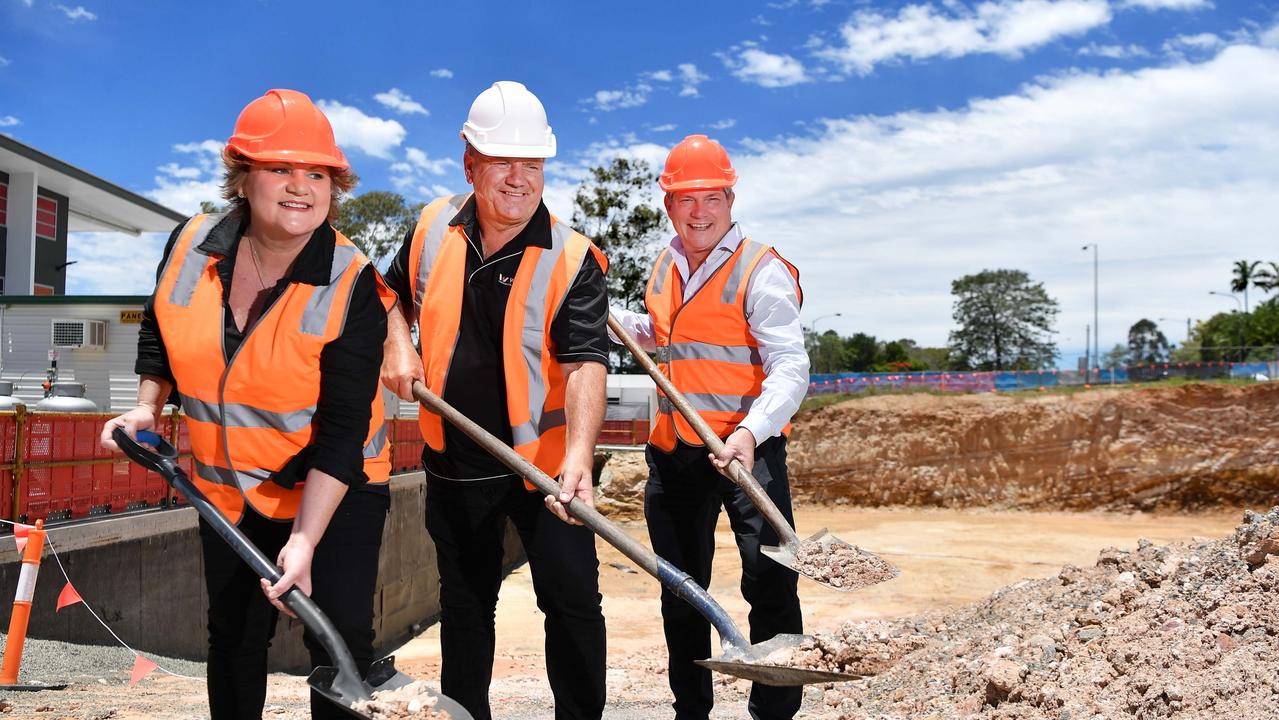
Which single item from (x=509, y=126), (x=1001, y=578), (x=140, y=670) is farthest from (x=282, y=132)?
(x=1001, y=578)

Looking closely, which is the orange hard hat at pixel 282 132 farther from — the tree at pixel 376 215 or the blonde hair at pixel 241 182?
the tree at pixel 376 215

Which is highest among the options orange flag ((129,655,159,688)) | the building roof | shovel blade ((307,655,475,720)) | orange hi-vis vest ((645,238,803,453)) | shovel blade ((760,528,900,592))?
the building roof

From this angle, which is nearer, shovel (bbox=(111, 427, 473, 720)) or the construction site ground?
shovel (bbox=(111, 427, 473, 720))

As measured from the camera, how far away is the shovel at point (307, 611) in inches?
92.4

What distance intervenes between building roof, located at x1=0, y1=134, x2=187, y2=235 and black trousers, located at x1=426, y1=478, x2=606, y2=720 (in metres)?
22.3

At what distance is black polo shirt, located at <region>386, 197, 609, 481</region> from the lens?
9.62 ft

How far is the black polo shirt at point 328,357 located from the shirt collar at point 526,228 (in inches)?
21.5

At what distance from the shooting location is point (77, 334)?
19359mm

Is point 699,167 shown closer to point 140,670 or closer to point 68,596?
point 140,670

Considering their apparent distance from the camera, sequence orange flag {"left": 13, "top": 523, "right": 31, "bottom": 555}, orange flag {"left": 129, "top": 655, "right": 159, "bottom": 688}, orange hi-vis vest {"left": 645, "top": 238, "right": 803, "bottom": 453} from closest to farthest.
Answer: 1. orange hi-vis vest {"left": 645, "top": 238, "right": 803, "bottom": 453}
2. orange flag {"left": 129, "top": 655, "right": 159, "bottom": 688}
3. orange flag {"left": 13, "top": 523, "right": 31, "bottom": 555}

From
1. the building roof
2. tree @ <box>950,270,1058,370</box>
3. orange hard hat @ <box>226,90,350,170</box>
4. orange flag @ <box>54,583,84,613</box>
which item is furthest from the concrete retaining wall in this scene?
tree @ <box>950,270,1058,370</box>

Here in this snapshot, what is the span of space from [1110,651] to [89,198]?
28.2m

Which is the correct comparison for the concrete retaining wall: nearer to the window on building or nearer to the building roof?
the building roof

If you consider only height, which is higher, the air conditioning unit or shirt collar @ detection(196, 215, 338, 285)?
the air conditioning unit
